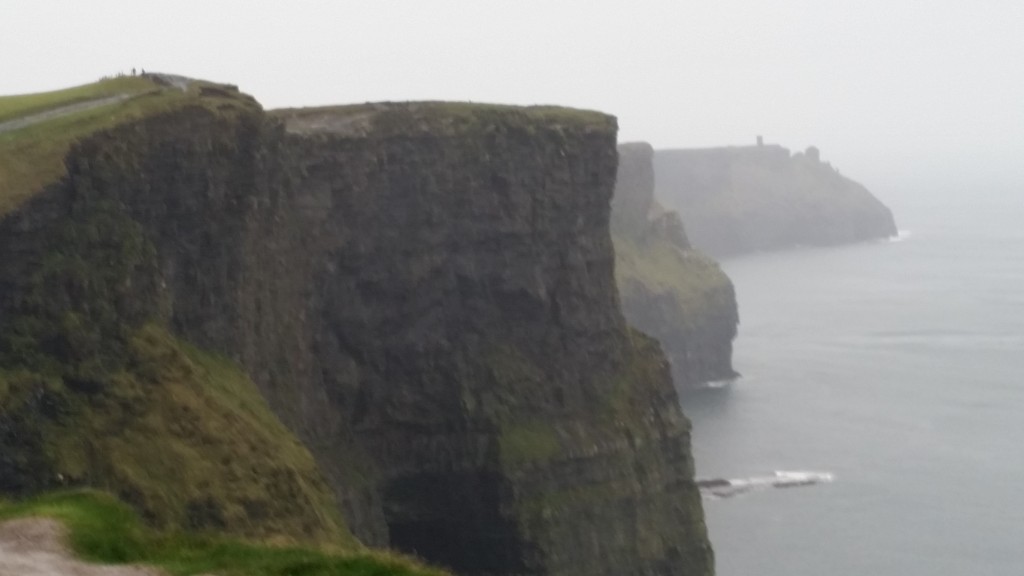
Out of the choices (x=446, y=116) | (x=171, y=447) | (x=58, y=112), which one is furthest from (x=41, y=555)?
(x=446, y=116)

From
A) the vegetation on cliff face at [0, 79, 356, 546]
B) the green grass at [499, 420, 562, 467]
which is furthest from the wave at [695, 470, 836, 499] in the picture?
the vegetation on cliff face at [0, 79, 356, 546]

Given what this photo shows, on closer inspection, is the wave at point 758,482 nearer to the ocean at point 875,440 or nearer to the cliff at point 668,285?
the ocean at point 875,440

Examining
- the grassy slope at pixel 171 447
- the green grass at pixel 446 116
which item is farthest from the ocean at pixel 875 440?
the grassy slope at pixel 171 447

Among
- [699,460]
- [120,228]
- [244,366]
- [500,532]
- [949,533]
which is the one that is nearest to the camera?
[120,228]

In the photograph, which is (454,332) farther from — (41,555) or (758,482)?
(41,555)

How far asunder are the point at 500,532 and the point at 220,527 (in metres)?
25.4

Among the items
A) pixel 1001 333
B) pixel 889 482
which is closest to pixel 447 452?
pixel 889 482

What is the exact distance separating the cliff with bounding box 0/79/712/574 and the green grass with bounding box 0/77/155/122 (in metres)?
2.70

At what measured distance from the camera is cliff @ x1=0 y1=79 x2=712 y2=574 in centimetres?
5600

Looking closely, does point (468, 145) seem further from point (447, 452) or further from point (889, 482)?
point (889, 482)

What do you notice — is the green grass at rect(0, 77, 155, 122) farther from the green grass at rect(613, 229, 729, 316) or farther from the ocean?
the green grass at rect(613, 229, 729, 316)

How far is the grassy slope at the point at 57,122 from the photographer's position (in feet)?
138

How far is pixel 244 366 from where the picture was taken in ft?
171

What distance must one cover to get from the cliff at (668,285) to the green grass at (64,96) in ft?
290
